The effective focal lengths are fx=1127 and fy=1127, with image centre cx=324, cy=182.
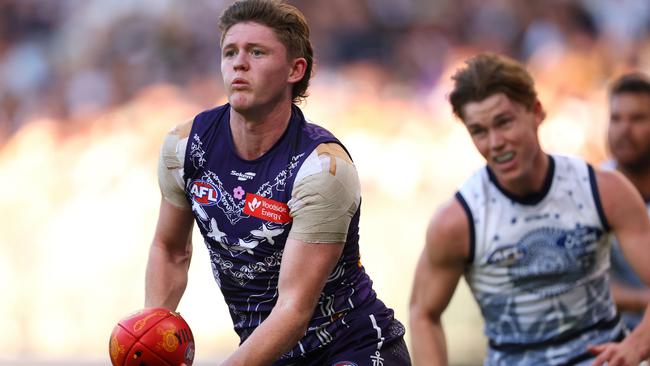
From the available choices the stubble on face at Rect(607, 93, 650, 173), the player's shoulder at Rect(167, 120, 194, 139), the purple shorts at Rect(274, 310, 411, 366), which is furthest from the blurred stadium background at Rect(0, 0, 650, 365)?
the player's shoulder at Rect(167, 120, 194, 139)

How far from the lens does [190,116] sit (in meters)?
9.73

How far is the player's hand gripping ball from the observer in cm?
369

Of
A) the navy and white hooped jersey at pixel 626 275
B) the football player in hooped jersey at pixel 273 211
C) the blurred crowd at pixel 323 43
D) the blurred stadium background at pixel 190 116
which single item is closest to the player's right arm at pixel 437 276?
the football player in hooped jersey at pixel 273 211

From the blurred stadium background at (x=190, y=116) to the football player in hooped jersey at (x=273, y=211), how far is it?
473 cm

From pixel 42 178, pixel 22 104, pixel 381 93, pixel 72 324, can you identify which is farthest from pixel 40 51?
pixel 381 93

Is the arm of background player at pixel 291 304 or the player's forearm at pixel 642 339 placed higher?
the arm of background player at pixel 291 304

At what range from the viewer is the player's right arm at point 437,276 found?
15.9ft

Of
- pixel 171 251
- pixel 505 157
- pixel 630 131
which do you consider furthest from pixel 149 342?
pixel 630 131

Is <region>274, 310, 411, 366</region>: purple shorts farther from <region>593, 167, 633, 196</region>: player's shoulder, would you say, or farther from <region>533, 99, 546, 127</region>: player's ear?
<region>533, 99, 546, 127</region>: player's ear

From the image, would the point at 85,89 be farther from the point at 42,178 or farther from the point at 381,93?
the point at 381,93

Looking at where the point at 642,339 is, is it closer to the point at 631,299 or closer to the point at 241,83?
the point at 631,299

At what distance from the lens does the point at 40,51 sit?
33.3 ft

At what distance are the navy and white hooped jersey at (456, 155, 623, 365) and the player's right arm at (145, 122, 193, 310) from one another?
1.32 metres

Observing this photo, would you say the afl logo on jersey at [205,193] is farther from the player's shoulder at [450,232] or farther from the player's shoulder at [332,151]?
the player's shoulder at [450,232]
